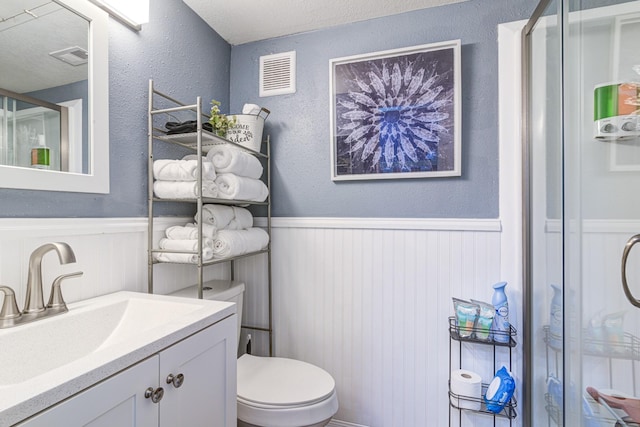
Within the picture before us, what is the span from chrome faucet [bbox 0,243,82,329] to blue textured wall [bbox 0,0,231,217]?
0.50 feet

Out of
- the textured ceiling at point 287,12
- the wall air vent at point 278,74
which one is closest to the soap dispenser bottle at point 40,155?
the textured ceiling at point 287,12

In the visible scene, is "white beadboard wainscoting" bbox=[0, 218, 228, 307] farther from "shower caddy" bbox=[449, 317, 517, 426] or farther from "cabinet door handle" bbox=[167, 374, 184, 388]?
"shower caddy" bbox=[449, 317, 517, 426]

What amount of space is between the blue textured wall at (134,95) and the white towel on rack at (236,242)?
0.95ft

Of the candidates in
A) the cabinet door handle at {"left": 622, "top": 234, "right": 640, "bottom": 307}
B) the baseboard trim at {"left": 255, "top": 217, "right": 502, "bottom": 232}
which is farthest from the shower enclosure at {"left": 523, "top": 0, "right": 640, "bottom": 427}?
the baseboard trim at {"left": 255, "top": 217, "right": 502, "bottom": 232}

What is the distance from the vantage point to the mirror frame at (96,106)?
1026mm

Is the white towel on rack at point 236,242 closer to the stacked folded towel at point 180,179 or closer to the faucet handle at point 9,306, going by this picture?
the stacked folded towel at point 180,179

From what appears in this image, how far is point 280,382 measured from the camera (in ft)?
4.28

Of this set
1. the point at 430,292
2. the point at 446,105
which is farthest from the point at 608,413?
the point at 446,105

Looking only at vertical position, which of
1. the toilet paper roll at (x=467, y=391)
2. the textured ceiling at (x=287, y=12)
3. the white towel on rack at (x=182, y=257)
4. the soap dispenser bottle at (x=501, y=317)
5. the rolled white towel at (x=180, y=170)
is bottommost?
the toilet paper roll at (x=467, y=391)

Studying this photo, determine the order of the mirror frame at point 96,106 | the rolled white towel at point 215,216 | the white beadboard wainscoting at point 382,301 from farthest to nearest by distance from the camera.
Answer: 1. the white beadboard wainscoting at point 382,301
2. the rolled white towel at point 215,216
3. the mirror frame at point 96,106

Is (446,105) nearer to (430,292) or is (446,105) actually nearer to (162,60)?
(430,292)

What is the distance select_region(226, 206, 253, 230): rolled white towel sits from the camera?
1.48m

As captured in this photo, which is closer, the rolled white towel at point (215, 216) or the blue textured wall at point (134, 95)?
the blue textured wall at point (134, 95)

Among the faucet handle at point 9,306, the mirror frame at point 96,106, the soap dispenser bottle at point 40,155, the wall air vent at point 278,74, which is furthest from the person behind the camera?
the wall air vent at point 278,74
